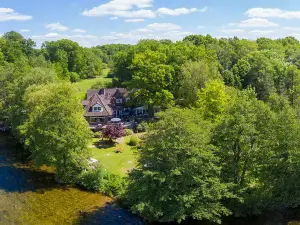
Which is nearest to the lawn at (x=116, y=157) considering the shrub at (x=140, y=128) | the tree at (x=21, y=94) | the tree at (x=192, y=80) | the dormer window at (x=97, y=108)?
the shrub at (x=140, y=128)

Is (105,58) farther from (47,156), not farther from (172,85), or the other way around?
(47,156)

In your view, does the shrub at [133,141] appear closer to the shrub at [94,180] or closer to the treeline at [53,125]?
the treeline at [53,125]

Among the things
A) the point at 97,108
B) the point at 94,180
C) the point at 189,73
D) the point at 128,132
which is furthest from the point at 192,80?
the point at 94,180

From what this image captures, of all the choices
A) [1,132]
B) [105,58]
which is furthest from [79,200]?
[105,58]

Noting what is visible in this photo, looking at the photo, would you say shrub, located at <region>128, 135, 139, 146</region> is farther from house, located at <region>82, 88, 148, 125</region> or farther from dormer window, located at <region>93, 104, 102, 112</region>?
dormer window, located at <region>93, 104, 102, 112</region>

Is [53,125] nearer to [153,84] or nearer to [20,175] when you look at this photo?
[20,175]

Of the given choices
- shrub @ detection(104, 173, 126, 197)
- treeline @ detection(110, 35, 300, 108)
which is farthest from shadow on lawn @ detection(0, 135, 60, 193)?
treeline @ detection(110, 35, 300, 108)

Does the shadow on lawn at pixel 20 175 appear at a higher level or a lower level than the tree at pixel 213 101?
lower
